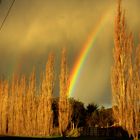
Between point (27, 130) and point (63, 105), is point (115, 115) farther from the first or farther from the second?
point (27, 130)

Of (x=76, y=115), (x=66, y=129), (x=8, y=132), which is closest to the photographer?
(x=66, y=129)

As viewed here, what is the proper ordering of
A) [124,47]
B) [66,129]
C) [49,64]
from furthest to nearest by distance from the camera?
[49,64]
[66,129]
[124,47]

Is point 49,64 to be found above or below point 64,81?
above

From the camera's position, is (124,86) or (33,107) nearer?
(124,86)

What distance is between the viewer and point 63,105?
1407 inches

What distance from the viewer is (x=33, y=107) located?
4391 centimetres

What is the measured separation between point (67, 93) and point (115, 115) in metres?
12.7

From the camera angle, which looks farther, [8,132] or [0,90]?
[0,90]

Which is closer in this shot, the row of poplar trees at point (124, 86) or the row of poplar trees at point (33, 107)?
the row of poplar trees at point (124, 86)

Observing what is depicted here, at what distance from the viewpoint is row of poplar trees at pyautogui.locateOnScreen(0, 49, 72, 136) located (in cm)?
3603

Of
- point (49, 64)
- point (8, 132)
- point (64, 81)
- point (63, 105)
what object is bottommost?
point (8, 132)

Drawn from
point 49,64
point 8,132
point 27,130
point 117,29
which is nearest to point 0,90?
point 8,132

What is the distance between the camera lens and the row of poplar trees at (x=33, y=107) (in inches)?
1419

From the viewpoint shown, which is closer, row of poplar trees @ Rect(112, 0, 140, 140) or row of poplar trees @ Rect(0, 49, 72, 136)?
row of poplar trees @ Rect(112, 0, 140, 140)
